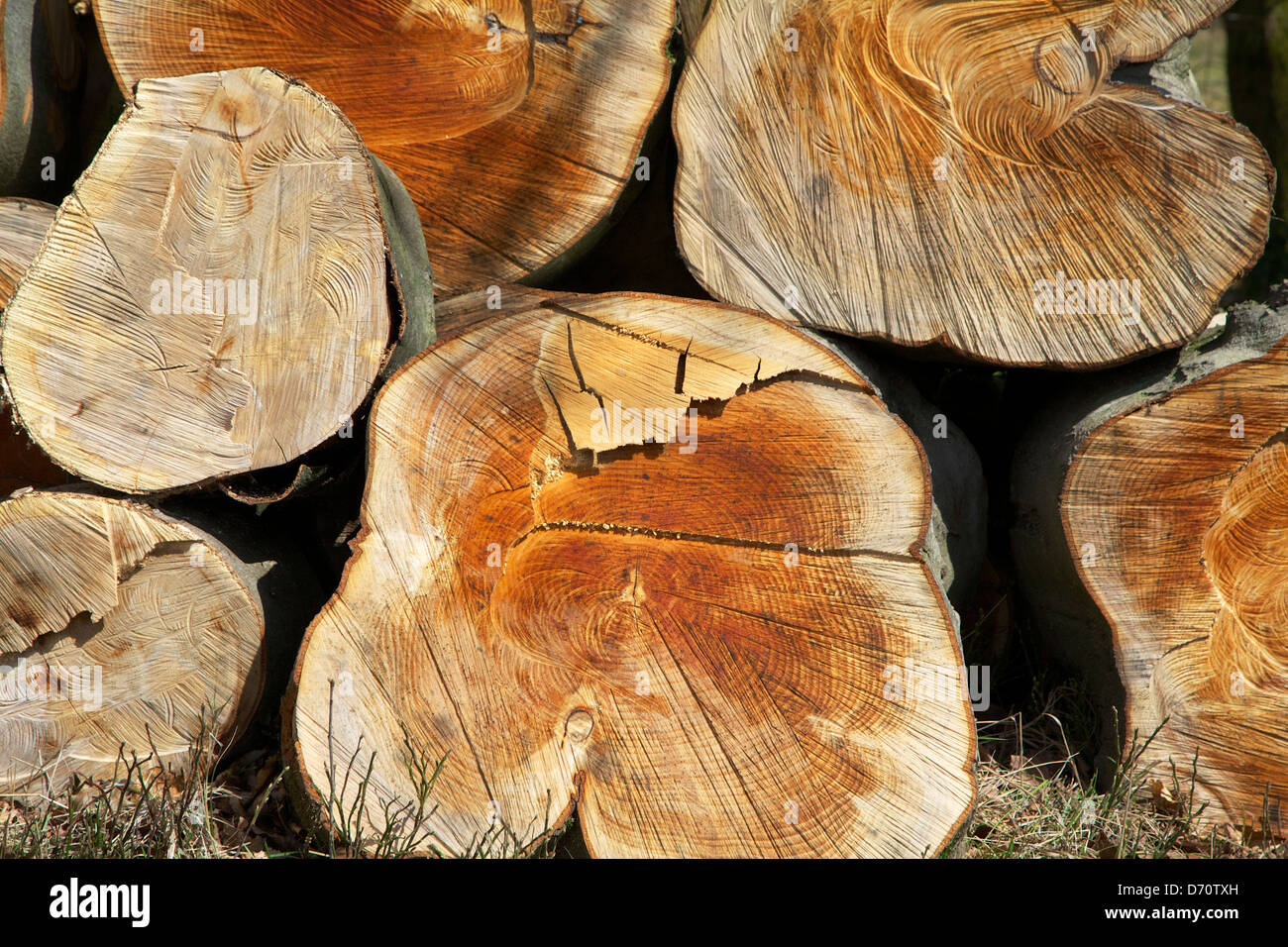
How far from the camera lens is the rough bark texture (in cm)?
206

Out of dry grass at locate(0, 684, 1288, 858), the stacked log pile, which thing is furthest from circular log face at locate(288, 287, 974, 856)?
dry grass at locate(0, 684, 1288, 858)

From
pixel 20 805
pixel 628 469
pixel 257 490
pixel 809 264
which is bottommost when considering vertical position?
pixel 20 805

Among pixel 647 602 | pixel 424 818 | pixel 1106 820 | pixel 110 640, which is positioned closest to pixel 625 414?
pixel 647 602

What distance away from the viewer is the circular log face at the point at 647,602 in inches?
Result: 71.6

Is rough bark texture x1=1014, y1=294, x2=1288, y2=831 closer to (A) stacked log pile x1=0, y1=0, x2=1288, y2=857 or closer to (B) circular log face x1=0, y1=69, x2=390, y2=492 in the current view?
(A) stacked log pile x1=0, y1=0, x2=1288, y2=857

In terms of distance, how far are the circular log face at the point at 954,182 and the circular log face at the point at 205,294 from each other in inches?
29.9

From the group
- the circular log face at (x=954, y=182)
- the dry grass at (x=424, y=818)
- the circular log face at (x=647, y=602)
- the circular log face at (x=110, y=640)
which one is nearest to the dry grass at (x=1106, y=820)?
the dry grass at (x=424, y=818)

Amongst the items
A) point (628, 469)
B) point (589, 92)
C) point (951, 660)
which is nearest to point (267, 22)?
point (589, 92)

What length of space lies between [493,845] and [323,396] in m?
0.93

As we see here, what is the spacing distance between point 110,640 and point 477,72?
1529 millimetres

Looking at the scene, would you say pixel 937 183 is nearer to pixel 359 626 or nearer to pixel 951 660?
pixel 951 660

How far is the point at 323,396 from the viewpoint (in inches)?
74.3

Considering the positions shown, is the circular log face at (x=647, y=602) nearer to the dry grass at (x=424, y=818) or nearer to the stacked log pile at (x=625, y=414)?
the stacked log pile at (x=625, y=414)

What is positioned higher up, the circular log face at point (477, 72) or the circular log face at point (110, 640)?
the circular log face at point (477, 72)
